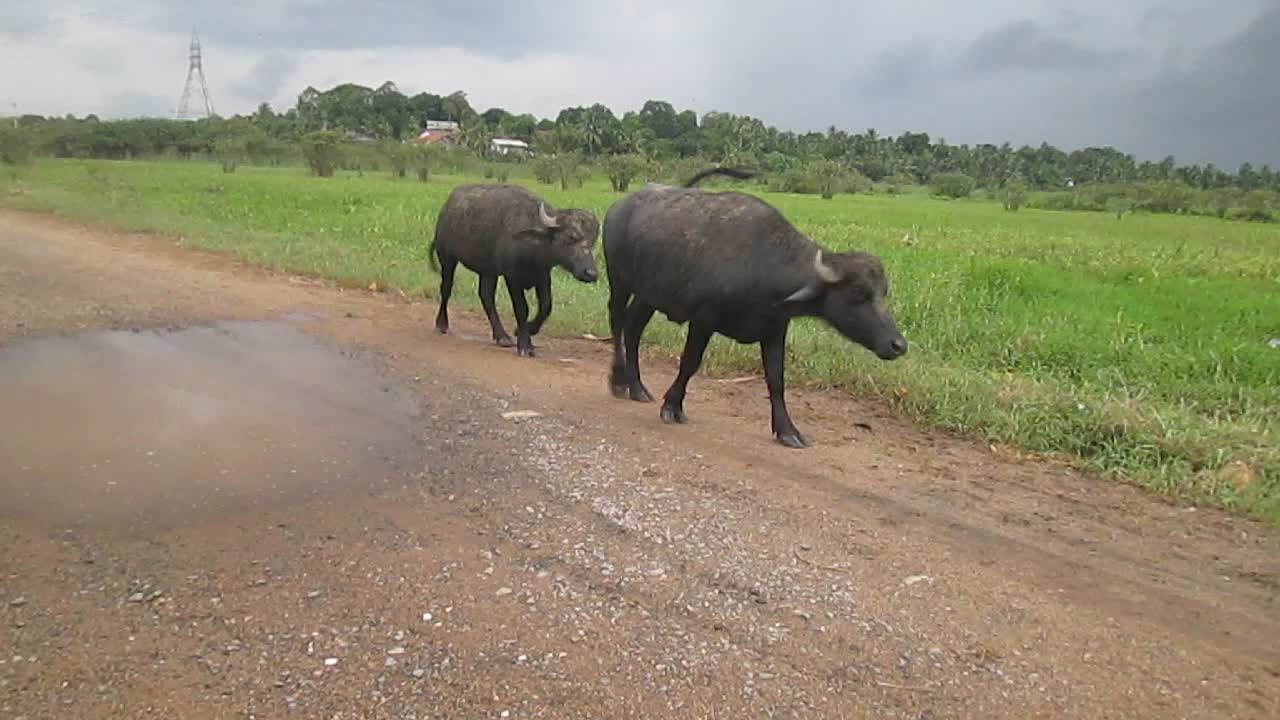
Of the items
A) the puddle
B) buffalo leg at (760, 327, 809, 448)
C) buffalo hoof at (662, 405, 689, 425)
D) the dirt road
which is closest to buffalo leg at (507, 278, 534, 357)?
the dirt road

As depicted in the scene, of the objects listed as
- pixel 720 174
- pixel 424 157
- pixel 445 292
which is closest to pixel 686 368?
pixel 720 174

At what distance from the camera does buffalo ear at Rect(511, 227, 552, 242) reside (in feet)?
24.8

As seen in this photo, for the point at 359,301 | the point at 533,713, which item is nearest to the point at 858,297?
the point at 533,713

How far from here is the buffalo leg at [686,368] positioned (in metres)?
5.68

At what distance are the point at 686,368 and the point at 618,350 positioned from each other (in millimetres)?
896

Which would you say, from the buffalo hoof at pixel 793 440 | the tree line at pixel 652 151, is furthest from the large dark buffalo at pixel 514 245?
the tree line at pixel 652 151

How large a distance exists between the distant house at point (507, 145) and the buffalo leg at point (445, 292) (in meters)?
50.5

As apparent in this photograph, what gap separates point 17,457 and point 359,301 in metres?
5.02

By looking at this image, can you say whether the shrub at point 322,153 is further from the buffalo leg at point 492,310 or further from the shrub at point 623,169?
the buffalo leg at point 492,310

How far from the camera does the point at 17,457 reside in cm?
458

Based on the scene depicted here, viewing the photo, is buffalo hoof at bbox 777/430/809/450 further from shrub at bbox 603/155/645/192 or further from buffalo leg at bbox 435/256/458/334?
shrub at bbox 603/155/645/192

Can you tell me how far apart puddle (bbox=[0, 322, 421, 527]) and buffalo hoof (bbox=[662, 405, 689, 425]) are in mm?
1514

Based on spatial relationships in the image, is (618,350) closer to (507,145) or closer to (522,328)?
(522,328)

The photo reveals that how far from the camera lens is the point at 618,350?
21.4 ft
